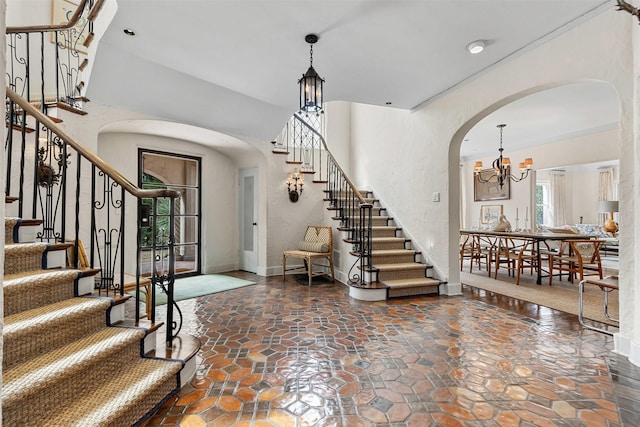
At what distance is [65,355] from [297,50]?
3087mm

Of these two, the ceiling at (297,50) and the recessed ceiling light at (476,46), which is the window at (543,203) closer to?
the ceiling at (297,50)

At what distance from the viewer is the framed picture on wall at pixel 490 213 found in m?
8.05

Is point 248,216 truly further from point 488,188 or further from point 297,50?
point 488,188

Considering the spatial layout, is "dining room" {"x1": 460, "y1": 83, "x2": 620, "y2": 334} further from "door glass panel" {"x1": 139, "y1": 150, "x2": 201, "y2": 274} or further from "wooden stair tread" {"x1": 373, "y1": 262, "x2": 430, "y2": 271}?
"door glass panel" {"x1": 139, "y1": 150, "x2": 201, "y2": 274}

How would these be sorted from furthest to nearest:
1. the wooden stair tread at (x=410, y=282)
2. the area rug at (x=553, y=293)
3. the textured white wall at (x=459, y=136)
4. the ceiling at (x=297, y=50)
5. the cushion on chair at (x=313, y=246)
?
the cushion on chair at (x=313, y=246), the wooden stair tread at (x=410, y=282), the area rug at (x=553, y=293), the ceiling at (x=297, y=50), the textured white wall at (x=459, y=136)

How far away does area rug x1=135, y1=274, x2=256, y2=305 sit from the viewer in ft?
13.8

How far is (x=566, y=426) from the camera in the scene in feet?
5.30

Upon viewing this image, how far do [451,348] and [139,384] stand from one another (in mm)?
2359

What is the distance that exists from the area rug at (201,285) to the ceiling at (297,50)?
2630mm

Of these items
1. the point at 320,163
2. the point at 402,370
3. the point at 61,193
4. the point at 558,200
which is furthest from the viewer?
the point at 558,200

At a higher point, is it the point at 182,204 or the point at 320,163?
the point at 320,163

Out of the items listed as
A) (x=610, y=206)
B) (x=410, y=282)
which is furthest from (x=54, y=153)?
(x=610, y=206)

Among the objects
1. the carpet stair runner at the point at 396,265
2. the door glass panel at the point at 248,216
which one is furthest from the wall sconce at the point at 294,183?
the carpet stair runner at the point at 396,265

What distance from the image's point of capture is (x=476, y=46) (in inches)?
117
